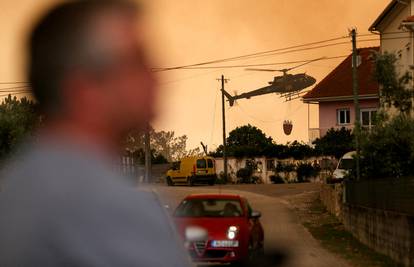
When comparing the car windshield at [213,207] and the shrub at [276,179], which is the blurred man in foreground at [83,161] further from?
the shrub at [276,179]

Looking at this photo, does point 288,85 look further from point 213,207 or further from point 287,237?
point 213,207

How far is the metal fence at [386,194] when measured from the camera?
48.4ft

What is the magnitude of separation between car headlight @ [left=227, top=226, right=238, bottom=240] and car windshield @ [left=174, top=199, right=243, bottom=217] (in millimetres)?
596

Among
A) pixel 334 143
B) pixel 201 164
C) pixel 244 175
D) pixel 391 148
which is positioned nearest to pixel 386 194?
pixel 391 148

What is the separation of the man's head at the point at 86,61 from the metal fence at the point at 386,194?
42.6 ft

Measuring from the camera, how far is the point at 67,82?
184 centimetres

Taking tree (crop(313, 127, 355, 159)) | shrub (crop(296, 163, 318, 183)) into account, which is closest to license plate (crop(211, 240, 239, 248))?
tree (crop(313, 127, 355, 159))

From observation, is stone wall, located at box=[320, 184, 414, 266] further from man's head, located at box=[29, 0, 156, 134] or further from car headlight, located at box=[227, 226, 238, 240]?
man's head, located at box=[29, 0, 156, 134]

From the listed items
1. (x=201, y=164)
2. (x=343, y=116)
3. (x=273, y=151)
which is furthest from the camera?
(x=343, y=116)

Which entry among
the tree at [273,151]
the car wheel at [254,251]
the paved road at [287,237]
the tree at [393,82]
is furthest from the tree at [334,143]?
the car wheel at [254,251]

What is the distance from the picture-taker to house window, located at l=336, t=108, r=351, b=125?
215 ft

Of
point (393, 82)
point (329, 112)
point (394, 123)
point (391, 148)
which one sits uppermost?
point (329, 112)

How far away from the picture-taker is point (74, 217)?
175 centimetres

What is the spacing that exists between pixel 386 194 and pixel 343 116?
162ft
